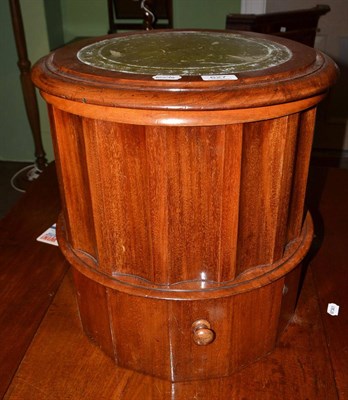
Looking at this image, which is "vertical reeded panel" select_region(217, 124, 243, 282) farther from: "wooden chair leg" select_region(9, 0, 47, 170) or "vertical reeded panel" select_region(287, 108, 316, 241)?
"wooden chair leg" select_region(9, 0, 47, 170)

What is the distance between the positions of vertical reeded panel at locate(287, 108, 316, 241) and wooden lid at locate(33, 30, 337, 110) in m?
0.09

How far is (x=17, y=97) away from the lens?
310 centimetres

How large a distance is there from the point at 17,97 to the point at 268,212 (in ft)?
8.38

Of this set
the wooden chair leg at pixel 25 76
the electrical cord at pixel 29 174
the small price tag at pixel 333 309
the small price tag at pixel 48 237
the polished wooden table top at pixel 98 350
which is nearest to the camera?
the polished wooden table top at pixel 98 350

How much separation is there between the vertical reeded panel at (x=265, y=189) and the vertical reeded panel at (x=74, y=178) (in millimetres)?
302

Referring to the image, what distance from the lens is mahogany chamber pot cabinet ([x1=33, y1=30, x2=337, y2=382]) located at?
79 centimetres

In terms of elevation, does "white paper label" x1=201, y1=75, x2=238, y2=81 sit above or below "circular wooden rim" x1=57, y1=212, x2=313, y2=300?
above

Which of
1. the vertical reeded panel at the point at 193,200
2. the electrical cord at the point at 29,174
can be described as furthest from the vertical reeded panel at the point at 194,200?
the electrical cord at the point at 29,174

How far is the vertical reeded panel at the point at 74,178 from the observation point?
90 centimetres

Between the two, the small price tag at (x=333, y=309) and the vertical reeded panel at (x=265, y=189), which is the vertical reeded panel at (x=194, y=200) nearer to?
the vertical reeded panel at (x=265, y=189)

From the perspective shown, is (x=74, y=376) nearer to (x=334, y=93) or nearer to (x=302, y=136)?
(x=302, y=136)

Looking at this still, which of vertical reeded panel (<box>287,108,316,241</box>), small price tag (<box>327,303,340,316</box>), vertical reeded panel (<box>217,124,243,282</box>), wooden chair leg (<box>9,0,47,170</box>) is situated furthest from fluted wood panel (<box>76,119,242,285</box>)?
wooden chair leg (<box>9,0,47,170</box>)

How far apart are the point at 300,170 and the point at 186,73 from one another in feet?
1.05

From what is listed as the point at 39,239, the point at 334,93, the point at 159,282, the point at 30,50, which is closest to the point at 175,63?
the point at 159,282
